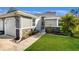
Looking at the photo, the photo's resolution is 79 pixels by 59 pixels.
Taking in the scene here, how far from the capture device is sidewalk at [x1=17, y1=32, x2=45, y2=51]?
4.90 m

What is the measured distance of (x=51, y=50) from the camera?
16.2ft

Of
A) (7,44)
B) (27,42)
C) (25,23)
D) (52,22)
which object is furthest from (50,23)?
(7,44)

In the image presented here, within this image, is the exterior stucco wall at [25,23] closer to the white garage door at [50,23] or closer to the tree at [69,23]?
the white garage door at [50,23]

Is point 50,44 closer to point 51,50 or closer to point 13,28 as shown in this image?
point 51,50

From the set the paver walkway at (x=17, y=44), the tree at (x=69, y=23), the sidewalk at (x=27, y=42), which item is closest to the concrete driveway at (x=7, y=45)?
the paver walkway at (x=17, y=44)

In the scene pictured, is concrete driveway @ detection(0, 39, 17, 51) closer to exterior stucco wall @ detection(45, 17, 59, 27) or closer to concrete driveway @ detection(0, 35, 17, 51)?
concrete driveway @ detection(0, 35, 17, 51)

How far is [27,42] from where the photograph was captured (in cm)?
504

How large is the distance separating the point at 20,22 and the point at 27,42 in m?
0.55

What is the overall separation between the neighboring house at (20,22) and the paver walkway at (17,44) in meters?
0.18

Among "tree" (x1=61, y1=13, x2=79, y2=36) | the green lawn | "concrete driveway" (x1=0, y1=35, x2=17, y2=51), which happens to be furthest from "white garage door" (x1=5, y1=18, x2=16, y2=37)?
"tree" (x1=61, y1=13, x2=79, y2=36)

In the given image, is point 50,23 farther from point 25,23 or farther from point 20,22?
point 20,22

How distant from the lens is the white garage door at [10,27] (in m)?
5.05

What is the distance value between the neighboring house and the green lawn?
1.03ft
